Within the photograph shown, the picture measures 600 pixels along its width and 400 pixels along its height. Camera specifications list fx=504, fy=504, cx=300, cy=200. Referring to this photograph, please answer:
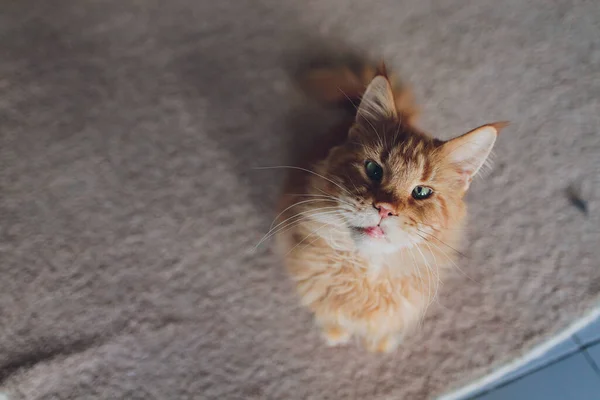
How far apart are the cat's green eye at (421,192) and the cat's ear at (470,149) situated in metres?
0.07

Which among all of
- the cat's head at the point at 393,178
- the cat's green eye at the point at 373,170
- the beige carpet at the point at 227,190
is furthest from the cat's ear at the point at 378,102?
the beige carpet at the point at 227,190

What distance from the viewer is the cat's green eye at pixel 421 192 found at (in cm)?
107

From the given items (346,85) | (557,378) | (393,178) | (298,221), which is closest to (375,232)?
(393,178)

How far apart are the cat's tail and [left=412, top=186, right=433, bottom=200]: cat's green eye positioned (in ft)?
0.82

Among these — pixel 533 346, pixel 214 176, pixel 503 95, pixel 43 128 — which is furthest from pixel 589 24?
pixel 43 128

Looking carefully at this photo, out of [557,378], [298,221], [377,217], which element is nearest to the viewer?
[377,217]

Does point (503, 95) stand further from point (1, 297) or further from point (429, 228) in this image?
point (1, 297)

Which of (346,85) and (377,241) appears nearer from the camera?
(377,241)

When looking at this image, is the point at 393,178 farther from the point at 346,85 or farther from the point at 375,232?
the point at 346,85

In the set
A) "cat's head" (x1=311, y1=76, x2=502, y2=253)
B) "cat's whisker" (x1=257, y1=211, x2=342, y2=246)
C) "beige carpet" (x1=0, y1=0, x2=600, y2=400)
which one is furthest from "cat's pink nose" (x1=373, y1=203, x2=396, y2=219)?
"beige carpet" (x1=0, y1=0, x2=600, y2=400)

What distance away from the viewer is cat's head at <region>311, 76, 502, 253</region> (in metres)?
1.00

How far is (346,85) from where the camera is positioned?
143cm

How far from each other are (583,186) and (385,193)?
2.88 feet

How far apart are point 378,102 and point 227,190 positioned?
58 cm
